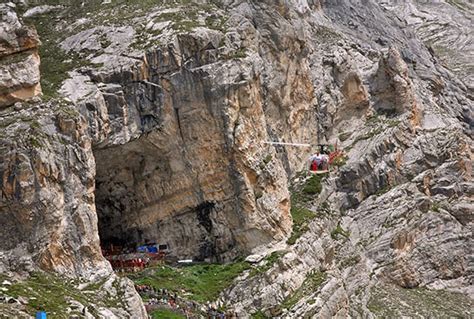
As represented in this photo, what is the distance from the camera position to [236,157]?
49656mm

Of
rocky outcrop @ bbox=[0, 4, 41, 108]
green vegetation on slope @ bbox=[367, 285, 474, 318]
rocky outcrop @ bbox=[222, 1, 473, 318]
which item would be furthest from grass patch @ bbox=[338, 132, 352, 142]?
rocky outcrop @ bbox=[0, 4, 41, 108]

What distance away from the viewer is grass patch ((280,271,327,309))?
47.8 m

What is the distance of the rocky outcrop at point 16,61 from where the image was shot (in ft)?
137

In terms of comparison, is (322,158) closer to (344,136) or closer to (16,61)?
(344,136)

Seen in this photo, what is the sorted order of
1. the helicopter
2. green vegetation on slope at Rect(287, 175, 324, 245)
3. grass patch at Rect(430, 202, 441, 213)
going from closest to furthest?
green vegetation on slope at Rect(287, 175, 324, 245) < the helicopter < grass patch at Rect(430, 202, 441, 213)

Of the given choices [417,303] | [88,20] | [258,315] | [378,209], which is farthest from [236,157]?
[417,303]

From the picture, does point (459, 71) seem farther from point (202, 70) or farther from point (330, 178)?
point (202, 70)

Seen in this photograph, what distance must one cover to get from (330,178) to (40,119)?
95.8 ft

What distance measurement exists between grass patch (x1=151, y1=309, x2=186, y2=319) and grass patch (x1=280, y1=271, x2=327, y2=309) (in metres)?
6.86

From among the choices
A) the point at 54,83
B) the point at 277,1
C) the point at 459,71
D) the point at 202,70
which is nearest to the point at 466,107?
the point at 459,71

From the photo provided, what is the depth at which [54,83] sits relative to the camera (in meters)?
46.7

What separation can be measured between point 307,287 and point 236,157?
900cm

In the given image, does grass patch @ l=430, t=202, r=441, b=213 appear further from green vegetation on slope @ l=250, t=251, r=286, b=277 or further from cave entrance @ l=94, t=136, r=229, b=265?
cave entrance @ l=94, t=136, r=229, b=265

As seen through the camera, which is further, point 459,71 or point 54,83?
point 459,71
